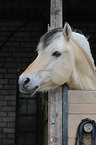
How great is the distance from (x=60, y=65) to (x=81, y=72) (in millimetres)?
255

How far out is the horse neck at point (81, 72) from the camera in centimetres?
210

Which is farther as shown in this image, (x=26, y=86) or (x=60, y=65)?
(x=60, y=65)

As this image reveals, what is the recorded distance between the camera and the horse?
187 centimetres

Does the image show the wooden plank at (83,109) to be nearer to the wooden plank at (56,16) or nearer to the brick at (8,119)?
the wooden plank at (56,16)

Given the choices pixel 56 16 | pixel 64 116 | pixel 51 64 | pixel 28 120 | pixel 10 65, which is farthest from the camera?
pixel 10 65

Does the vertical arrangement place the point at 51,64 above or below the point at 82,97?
above

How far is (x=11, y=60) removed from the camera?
4.92 m

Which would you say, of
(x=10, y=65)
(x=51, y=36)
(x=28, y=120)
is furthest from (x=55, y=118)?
(x=10, y=65)

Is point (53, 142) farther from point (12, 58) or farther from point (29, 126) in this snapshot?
point (12, 58)

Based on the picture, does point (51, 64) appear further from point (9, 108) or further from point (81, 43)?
point (9, 108)

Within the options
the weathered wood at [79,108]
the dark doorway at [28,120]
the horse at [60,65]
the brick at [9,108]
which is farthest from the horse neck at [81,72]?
the brick at [9,108]

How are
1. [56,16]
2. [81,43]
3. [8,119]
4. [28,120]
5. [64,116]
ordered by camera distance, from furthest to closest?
[8,119] < [28,120] < [81,43] < [56,16] < [64,116]

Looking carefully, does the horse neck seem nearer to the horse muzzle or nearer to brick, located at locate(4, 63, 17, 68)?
the horse muzzle

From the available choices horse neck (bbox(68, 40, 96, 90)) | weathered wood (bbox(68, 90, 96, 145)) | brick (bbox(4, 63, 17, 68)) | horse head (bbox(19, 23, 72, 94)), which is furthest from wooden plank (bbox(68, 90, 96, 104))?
brick (bbox(4, 63, 17, 68))
